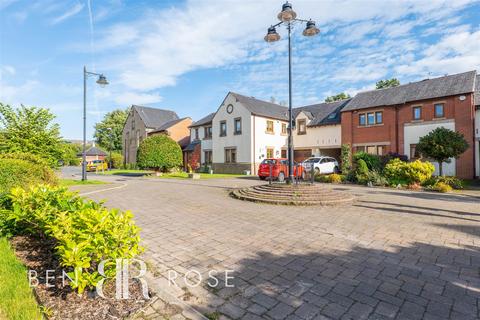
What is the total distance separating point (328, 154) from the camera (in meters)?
29.0

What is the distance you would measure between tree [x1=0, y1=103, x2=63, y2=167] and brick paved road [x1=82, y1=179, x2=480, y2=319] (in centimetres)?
525

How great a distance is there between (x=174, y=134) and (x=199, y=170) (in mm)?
9495

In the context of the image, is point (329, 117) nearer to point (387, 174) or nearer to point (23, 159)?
point (387, 174)

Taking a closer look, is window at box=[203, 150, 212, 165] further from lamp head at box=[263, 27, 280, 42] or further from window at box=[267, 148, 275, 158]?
lamp head at box=[263, 27, 280, 42]

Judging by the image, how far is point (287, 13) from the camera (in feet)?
31.1

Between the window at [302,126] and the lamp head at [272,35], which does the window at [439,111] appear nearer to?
the window at [302,126]

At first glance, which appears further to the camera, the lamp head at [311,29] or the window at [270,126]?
the window at [270,126]

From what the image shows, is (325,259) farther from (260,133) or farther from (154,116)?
(154,116)

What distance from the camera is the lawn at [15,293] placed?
2773 mm

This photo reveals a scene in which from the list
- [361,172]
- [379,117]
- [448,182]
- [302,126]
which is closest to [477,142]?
[379,117]

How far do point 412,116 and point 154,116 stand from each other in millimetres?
37925

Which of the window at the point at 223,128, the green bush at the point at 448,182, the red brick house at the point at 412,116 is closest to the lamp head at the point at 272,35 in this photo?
the green bush at the point at 448,182

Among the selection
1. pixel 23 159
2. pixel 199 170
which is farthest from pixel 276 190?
pixel 199 170

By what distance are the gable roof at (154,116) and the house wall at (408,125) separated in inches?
Result: 1209
